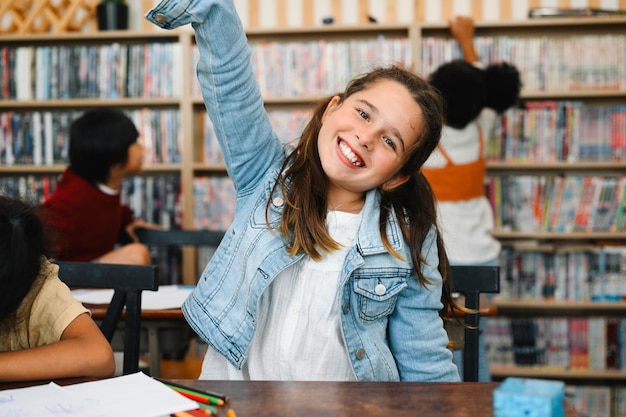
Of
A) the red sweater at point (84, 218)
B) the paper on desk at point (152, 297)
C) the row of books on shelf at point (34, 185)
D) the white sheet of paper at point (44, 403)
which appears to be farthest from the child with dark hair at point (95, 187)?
the white sheet of paper at point (44, 403)

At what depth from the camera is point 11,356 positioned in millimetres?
1097

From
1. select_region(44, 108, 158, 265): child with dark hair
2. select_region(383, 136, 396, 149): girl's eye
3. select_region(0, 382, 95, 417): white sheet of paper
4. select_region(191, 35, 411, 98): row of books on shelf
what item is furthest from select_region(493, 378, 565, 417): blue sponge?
select_region(191, 35, 411, 98): row of books on shelf

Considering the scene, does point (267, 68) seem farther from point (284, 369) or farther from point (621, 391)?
point (284, 369)

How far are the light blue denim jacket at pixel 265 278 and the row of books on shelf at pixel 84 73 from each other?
2323mm

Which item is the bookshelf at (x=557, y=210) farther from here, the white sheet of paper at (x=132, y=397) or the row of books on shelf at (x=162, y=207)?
the white sheet of paper at (x=132, y=397)

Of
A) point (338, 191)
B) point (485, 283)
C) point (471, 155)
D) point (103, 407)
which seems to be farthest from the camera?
point (471, 155)

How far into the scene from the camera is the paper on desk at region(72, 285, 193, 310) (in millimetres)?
2109

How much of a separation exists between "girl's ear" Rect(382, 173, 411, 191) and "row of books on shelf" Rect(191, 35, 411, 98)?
209cm

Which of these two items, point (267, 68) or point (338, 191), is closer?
point (338, 191)

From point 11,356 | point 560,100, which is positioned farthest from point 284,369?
point 560,100

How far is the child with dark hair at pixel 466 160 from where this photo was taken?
273cm

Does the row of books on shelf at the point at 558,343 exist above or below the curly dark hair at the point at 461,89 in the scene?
below

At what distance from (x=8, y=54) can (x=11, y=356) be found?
2.93m

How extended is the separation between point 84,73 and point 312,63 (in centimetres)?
108
